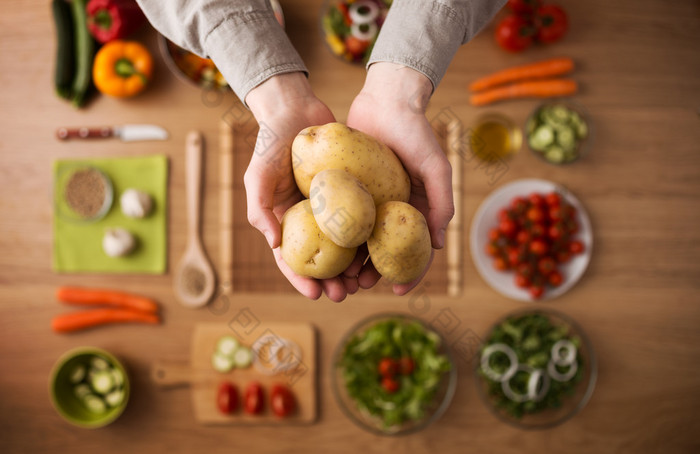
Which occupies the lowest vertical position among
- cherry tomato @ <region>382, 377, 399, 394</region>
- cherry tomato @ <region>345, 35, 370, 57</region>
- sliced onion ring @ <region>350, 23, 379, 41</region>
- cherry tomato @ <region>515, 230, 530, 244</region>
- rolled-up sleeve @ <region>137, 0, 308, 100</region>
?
cherry tomato @ <region>382, 377, 399, 394</region>

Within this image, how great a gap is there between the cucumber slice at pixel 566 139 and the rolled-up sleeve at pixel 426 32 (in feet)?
2.29

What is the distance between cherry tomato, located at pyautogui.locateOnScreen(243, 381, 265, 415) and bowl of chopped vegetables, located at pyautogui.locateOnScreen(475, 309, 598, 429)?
2.64 ft

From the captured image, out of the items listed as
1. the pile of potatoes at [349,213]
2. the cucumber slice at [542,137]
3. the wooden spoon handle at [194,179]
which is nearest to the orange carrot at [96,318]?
the wooden spoon handle at [194,179]

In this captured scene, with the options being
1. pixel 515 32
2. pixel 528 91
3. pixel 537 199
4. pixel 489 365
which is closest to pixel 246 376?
pixel 489 365

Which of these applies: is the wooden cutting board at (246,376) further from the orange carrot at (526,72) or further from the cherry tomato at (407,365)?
the orange carrot at (526,72)

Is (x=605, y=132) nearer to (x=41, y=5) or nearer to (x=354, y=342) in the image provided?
(x=354, y=342)

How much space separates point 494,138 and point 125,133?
4.52 ft

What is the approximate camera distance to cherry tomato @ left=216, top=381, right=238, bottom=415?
1706 millimetres

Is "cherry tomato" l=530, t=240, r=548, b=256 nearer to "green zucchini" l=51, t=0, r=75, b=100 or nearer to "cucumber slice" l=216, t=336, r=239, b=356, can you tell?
"cucumber slice" l=216, t=336, r=239, b=356

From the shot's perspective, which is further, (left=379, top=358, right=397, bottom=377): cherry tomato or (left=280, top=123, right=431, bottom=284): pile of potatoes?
(left=379, top=358, right=397, bottom=377): cherry tomato

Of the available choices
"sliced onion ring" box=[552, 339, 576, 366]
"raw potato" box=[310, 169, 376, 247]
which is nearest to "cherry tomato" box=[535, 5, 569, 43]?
"sliced onion ring" box=[552, 339, 576, 366]

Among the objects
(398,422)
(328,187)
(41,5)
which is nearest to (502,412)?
(398,422)

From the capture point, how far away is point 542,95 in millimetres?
1727

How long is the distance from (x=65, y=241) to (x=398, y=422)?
1.43 meters
